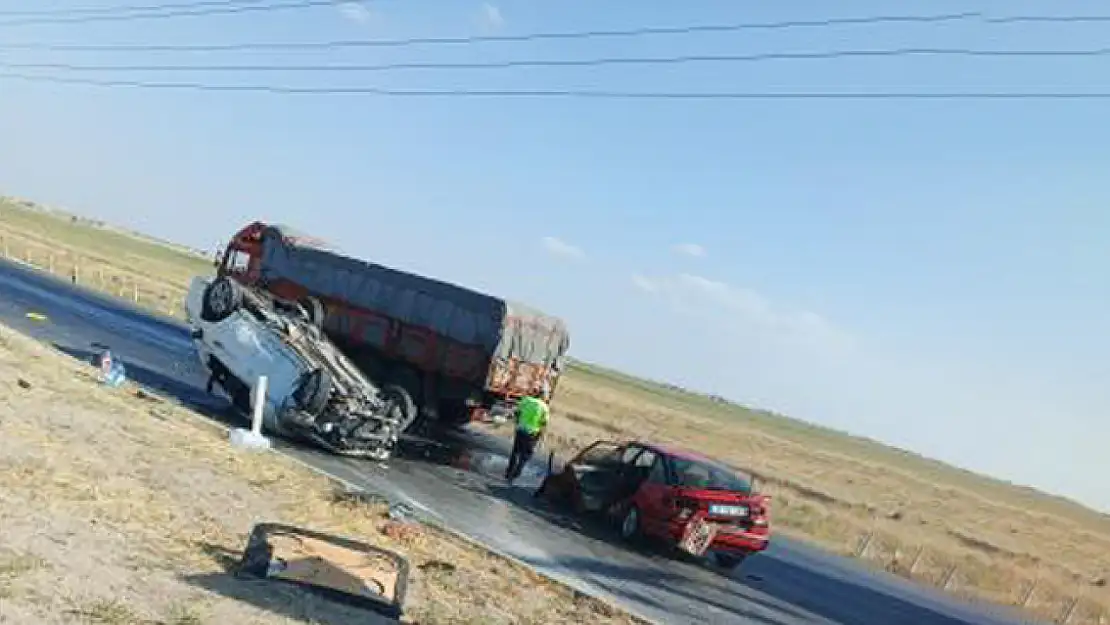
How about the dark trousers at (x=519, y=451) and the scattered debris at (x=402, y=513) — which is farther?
the dark trousers at (x=519, y=451)

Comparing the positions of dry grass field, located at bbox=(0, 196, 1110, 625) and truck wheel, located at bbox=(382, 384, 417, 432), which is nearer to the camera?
truck wheel, located at bbox=(382, 384, 417, 432)

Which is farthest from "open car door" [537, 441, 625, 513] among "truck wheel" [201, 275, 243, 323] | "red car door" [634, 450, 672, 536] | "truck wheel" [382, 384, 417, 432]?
"truck wheel" [201, 275, 243, 323]

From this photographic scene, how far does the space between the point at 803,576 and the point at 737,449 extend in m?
40.2

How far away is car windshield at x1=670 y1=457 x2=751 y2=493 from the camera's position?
579 inches

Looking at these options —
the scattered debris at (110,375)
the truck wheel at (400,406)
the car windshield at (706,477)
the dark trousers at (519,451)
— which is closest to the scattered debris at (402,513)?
the car windshield at (706,477)

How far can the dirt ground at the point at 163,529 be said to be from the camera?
669cm

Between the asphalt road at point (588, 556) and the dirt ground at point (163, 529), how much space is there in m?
1.40

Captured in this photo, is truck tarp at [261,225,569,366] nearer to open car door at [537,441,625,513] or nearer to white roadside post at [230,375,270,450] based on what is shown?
open car door at [537,441,625,513]

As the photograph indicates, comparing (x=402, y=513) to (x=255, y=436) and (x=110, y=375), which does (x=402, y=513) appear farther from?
(x=110, y=375)

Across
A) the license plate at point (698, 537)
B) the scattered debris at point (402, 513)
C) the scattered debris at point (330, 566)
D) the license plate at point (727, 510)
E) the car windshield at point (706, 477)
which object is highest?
the car windshield at point (706, 477)

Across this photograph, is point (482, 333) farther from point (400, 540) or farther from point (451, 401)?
point (400, 540)

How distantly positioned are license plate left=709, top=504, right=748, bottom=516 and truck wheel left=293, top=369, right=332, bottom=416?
5711 millimetres

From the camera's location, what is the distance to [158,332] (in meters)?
30.6

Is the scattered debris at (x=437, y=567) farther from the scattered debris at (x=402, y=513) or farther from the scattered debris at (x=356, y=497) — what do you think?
the scattered debris at (x=356, y=497)
